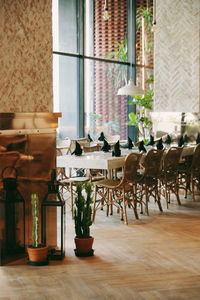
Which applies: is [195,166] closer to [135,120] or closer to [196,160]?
[196,160]

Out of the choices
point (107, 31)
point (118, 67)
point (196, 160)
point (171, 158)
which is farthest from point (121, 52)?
point (171, 158)

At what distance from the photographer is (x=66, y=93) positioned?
1150cm

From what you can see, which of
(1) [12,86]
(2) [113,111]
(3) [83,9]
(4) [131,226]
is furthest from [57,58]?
(1) [12,86]

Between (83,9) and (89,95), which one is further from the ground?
(83,9)

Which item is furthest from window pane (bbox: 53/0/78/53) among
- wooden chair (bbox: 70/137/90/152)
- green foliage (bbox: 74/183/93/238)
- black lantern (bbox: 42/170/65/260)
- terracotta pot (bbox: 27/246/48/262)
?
terracotta pot (bbox: 27/246/48/262)

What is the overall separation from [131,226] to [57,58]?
17.9ft

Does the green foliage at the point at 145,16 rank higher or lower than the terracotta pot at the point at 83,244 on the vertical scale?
higher

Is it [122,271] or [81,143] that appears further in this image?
[81,143]

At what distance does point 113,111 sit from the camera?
1316 centimetres

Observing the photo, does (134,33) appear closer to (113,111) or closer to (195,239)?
(113,111)

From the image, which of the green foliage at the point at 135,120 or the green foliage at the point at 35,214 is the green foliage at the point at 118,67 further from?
the green foliage at the point at 35,214

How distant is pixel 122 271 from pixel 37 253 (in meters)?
0.82

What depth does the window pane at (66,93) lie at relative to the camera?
1127cm

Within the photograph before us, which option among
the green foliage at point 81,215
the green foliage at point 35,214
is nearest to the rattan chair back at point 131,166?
the green foliage at point 81,215
